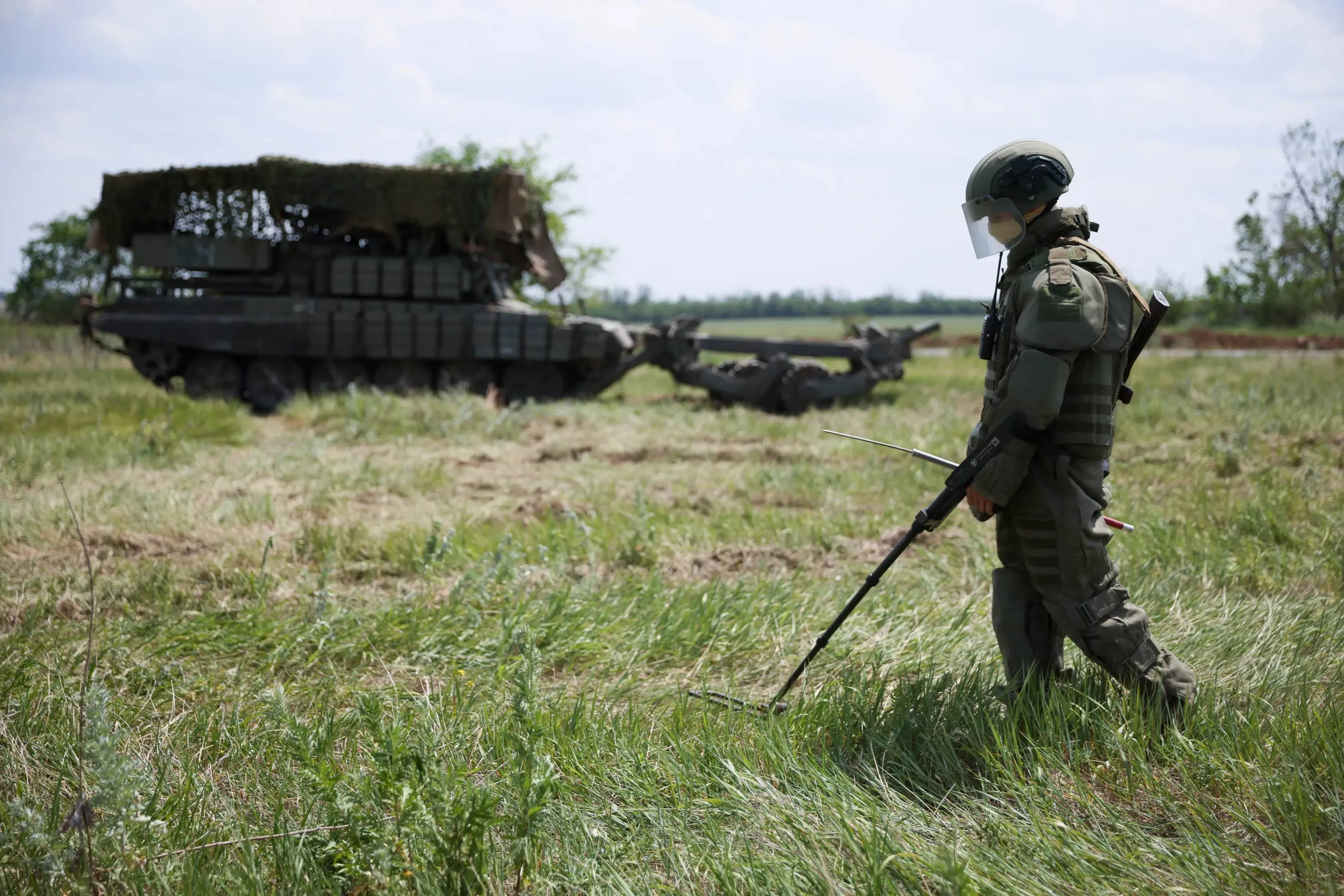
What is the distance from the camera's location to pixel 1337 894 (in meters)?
1.92

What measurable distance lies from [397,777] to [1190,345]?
2627cm

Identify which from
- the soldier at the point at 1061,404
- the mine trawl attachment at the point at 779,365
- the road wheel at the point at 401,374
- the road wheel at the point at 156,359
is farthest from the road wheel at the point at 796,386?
the soldier at the point at 1061,404

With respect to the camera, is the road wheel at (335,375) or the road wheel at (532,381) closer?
the road wheel at (335,375)

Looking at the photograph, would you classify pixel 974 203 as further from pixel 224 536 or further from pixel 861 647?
pixel 224 536

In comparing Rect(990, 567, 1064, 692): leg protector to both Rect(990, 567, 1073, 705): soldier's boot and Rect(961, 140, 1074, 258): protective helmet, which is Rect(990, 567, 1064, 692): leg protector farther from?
Rect(961, 140, 1074, 258): protective helmet

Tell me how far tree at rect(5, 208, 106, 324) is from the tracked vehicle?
23.4 m

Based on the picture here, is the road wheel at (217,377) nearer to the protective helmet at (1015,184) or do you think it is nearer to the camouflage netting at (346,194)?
the camouflage netting at (346,194)

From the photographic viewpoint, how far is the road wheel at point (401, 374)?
14000mm

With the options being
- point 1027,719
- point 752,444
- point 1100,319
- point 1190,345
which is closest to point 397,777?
point 1027,719

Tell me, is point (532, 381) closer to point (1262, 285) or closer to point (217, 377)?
point (217, 377)

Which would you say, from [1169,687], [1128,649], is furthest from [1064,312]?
[1169,687]

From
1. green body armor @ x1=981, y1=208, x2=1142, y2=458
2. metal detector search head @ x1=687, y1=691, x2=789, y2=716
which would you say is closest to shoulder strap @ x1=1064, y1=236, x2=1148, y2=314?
green body armor @ x1=981, y1=208, x2=1142, y2=458

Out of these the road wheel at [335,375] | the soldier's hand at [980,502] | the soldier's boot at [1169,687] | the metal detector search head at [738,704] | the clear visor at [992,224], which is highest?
the clear visor at [992,224]

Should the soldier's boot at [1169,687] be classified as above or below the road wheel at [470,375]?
below
